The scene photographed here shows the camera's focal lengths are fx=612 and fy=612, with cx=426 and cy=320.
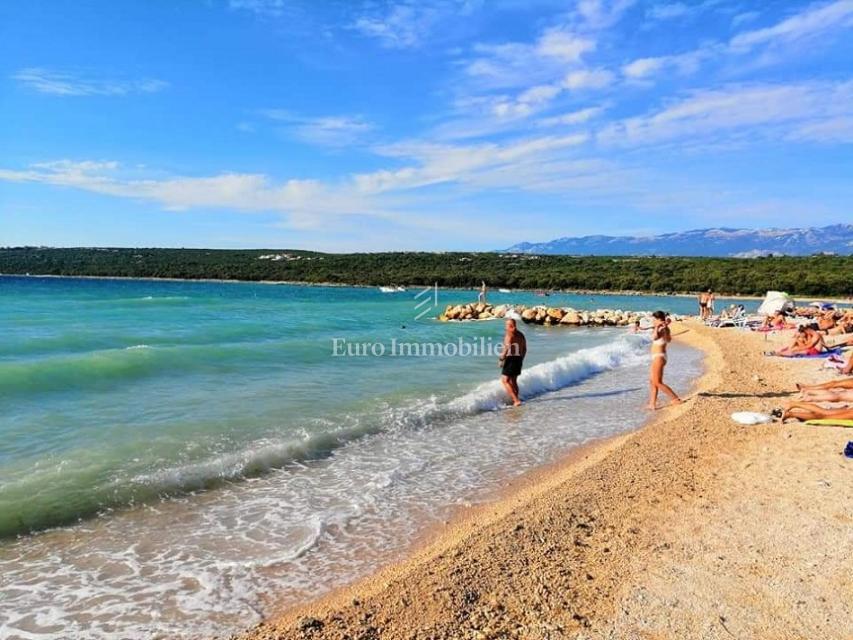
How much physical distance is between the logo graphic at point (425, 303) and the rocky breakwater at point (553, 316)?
2929 mm

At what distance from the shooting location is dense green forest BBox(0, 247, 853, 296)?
64438 millimetres

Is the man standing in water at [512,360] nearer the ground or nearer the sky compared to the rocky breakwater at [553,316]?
nearer the sky

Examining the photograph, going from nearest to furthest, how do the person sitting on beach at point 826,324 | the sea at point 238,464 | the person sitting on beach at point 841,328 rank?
the sea at point 238,464, the person sitting on beach at point 841,328, the person sitting on beach at point 826,324

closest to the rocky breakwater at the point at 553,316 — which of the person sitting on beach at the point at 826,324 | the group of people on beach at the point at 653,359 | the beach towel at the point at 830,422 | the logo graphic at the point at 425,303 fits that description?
the logo graphic at the point at 425,303

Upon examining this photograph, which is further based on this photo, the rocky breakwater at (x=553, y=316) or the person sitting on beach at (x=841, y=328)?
the rocky breakwater at (x=553, y=316)

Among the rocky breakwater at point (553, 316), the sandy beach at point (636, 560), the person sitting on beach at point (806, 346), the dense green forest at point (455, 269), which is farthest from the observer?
the dense green forest at point (455, 269)

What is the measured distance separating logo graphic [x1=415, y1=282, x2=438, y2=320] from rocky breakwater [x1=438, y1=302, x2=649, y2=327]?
2.93 metres

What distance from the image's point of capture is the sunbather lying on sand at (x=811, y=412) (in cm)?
848

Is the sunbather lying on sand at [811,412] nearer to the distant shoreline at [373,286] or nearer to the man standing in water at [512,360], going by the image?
the man standing in water at [512,360]

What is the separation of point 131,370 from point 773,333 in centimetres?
2153

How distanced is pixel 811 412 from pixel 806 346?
926cm

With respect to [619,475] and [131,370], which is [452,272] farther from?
[619,475]

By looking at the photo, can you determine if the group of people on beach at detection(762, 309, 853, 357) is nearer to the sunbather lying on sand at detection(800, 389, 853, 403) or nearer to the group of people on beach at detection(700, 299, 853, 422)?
the group of people on beach at detection(700, 299, 853, 422)

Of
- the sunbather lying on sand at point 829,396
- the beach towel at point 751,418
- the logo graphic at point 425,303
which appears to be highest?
the sunbather lying on sand at point 829,396
